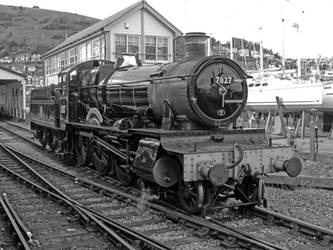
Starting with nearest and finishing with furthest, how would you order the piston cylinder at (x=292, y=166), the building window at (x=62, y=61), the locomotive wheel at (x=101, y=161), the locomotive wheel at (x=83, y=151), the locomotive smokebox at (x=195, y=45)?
the piston cylinder at (x=292, y=166), the locomotive smokebox at (x=195, y=45), the locomotive wheel at (x=101, y=161), the locomotive wheel at (x=83, y=151), the building window at (x=62, y=61)

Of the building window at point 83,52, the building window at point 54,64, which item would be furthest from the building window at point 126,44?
the building window at point 54,64

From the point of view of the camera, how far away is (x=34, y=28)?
168250 mm

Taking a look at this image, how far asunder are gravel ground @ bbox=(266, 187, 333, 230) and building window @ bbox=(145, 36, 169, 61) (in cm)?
2450

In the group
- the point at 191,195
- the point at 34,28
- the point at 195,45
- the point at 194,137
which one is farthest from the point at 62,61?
the point at 34,28

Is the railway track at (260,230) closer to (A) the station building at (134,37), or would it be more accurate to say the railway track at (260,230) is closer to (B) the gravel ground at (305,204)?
(B) the gravel ground at (305,204)

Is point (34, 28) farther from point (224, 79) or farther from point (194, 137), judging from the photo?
point (194, 137)

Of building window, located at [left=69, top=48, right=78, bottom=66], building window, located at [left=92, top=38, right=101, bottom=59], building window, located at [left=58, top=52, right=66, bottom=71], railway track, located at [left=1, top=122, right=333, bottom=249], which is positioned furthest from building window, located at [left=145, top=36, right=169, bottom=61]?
railway track, located at [left=1, top=122, right=333, bottom=249]

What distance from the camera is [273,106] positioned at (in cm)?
2920

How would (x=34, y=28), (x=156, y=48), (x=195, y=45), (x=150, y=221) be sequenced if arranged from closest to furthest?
1. (x=150, y=221)
2. (x=195, y=45)
3. (x=156, y=48)
4. (x=34, y=28)

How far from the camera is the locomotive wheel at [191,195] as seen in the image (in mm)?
7176

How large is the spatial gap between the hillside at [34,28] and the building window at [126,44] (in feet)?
323

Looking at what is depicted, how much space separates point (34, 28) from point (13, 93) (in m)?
130

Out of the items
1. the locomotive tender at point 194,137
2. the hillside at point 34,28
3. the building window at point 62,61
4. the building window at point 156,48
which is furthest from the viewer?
the hillside at point 34,28

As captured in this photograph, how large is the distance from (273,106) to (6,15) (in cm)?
17637
